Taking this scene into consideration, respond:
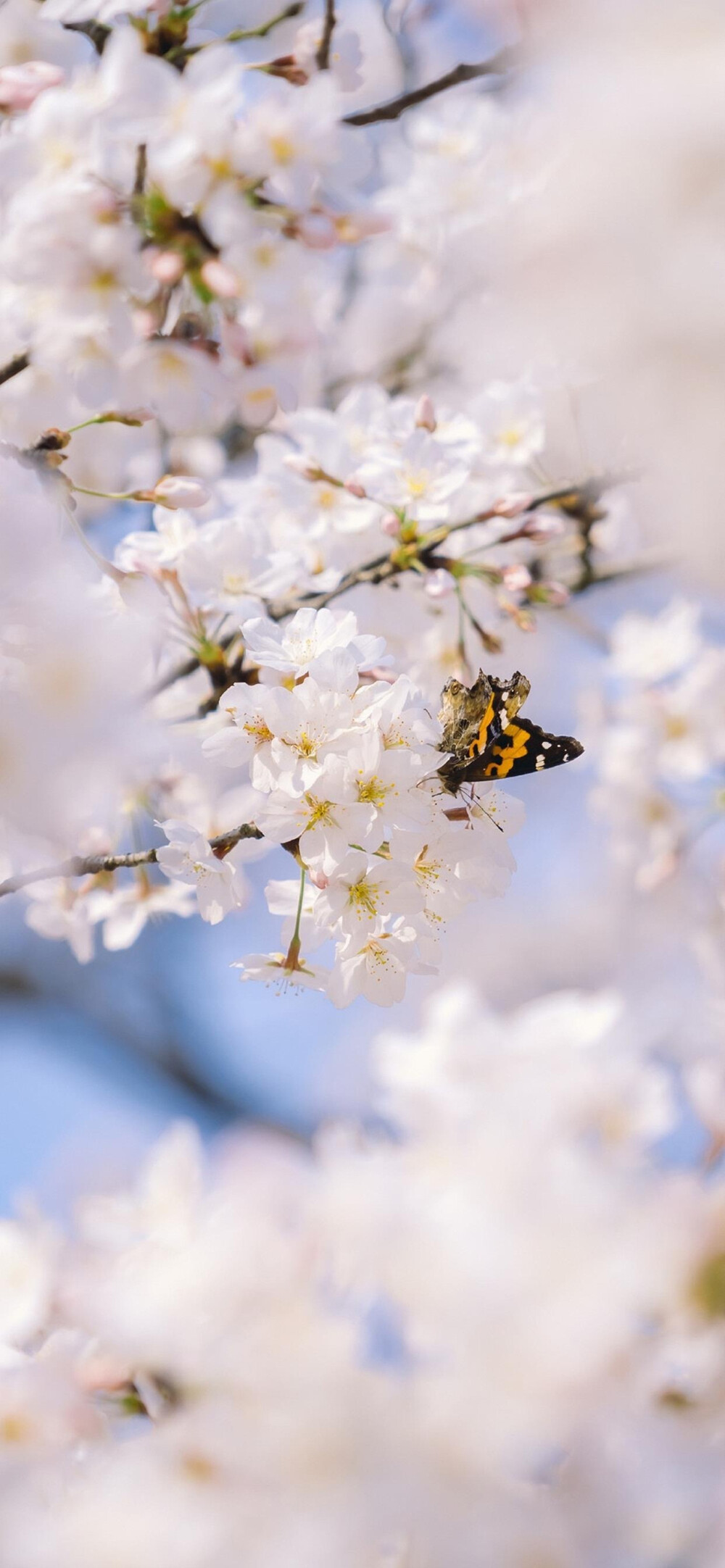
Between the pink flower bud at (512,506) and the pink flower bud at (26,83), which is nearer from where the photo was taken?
the pink flower bud at (26,83)

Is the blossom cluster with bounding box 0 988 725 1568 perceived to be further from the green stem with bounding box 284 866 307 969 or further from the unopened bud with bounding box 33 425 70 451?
the unopened bud with bounding box 33 425 70 451

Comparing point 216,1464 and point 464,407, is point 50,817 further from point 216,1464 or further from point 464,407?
point 464,407

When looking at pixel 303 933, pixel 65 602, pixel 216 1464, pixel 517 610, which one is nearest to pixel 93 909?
pixel 303 933

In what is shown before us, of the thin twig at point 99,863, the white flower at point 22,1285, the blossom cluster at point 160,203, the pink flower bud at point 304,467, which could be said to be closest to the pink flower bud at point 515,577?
the pink flower bud at point 304,467

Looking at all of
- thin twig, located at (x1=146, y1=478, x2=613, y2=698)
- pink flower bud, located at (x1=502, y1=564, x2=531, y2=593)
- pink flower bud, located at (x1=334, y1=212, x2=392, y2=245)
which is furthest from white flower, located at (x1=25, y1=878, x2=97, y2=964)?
pink flower bud, located at (x1=334, y1=212, x2=392, y2=245)

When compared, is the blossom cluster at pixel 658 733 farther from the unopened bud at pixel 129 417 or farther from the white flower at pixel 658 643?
the unopened bud at pixel 129 417
